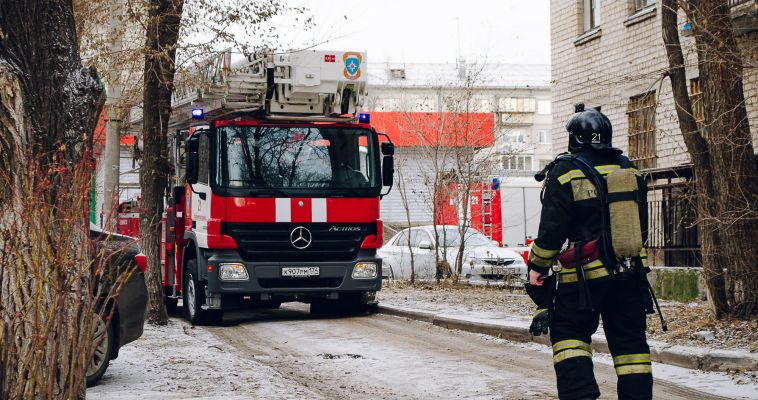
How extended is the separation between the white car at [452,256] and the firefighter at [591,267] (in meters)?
14.5

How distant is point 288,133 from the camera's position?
1445 cm

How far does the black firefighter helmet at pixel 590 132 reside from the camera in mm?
6242

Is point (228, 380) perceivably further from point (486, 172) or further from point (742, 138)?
point (486, 172)

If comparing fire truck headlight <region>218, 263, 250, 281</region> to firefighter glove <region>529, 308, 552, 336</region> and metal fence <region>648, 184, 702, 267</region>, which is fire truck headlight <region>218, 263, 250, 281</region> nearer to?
metal fence <region>648, 184, 702, 267</region>

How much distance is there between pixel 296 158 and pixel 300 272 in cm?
152

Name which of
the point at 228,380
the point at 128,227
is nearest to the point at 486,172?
the point at 128,227

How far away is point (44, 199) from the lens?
577cm

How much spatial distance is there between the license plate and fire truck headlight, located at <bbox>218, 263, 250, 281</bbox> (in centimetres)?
52

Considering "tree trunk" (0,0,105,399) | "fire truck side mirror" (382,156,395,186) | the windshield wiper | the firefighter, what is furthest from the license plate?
the firefighter

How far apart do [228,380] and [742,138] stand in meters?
6.16

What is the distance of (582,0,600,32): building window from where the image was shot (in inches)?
947

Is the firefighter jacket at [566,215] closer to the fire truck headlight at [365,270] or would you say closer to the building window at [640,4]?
the fire truck headlight at [365,270]

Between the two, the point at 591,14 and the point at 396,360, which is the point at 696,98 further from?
the point at 396,360

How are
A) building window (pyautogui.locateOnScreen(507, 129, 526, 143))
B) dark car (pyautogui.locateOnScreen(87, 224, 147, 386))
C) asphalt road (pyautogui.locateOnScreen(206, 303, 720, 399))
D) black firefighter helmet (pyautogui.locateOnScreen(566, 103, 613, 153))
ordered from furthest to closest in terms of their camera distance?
building window (pyautogui.locateOnScreen(507, 129, 526, 143)), dark car (pyautogui.locateOnScreen(87, 224, 147, 386)), asphalt road (pyautogui.locateOnScreen(206, 303, 720, 399)), black firefighter helmet (pyautogui.locateOnScreen(566, 103, 613, 153))
